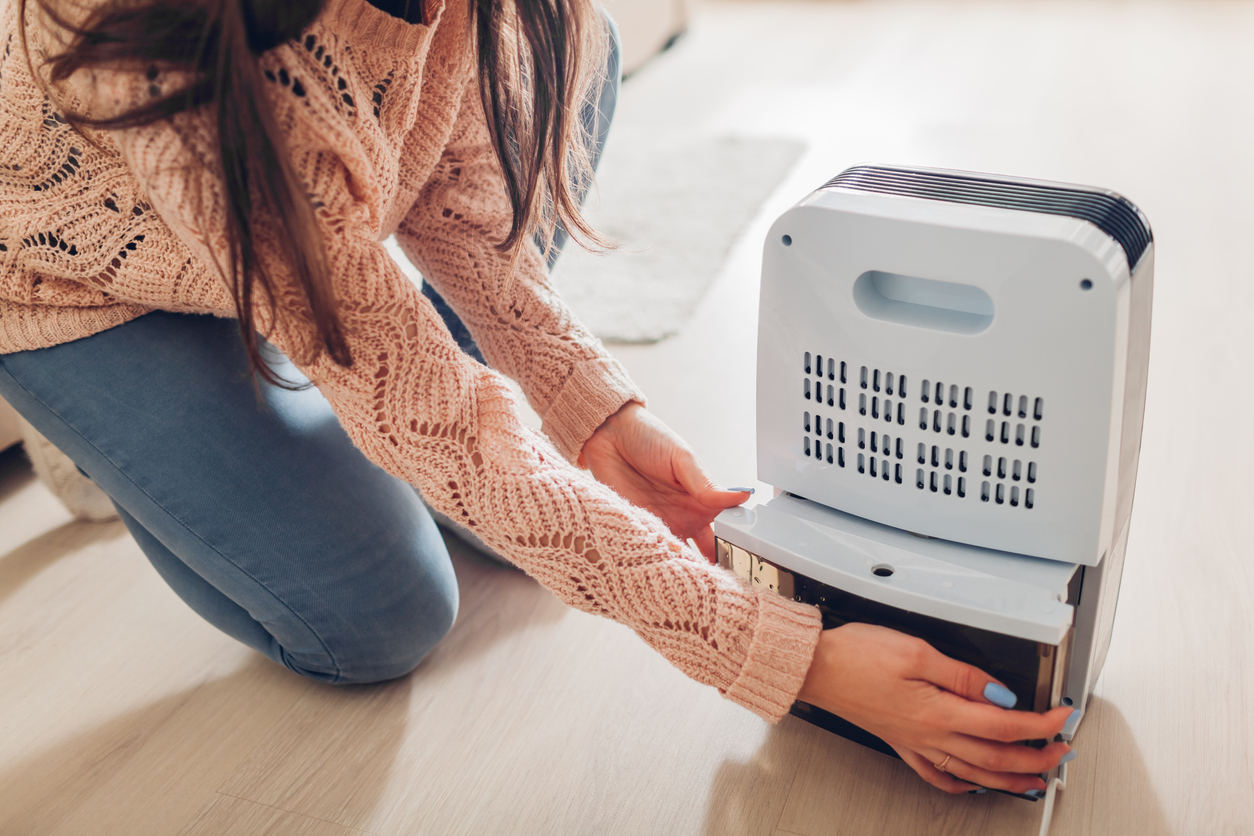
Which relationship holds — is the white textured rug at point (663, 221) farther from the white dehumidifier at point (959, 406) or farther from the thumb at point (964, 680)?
Result: the thumb at point (964, 680)

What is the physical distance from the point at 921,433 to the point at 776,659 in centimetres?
17

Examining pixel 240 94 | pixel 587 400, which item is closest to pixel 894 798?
pixel 587 400

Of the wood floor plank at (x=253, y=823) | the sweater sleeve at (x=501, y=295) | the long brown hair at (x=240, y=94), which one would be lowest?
the wood floor plank at (x=253, y=823)

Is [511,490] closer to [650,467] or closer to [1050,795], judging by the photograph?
[650,467]

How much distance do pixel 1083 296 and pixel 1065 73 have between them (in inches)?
94.5

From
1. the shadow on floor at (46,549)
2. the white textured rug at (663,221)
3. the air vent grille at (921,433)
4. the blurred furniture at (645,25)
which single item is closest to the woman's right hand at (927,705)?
the air vent grille at (921,433)

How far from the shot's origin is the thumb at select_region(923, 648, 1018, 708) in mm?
584

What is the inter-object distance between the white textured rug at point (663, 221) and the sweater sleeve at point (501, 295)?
39 cm

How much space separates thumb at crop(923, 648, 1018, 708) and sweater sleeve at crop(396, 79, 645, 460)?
335mm

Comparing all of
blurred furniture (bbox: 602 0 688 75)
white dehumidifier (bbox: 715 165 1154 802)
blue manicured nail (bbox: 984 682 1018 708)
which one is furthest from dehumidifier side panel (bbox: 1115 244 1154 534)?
blurred furniture (bbox: 602 0 688 75)

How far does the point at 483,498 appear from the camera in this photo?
63 cm

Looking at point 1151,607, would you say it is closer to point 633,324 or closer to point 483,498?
point 483,498

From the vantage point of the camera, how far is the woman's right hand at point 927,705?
0.58 m

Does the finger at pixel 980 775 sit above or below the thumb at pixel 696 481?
below
